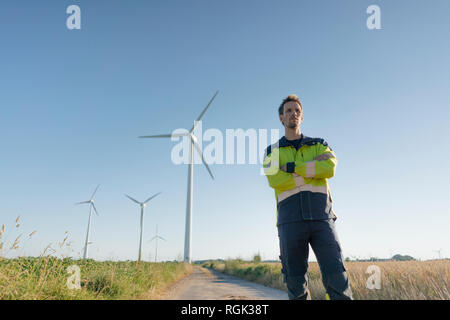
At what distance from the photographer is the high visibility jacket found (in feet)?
11.4

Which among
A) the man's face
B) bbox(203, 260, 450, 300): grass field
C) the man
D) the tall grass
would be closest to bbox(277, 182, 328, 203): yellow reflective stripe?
the man

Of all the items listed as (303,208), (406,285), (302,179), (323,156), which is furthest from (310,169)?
(406,285)

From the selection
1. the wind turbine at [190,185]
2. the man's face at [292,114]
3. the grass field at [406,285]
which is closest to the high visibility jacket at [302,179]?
the man's face at [292,114]

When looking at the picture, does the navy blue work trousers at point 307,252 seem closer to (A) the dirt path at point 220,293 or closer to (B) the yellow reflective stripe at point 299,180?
(B) the yellow reflective stripe at point 299,180

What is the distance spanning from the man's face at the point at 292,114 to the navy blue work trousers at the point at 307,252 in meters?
1.41

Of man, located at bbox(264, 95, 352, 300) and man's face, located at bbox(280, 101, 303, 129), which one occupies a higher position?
man's face, located at bbox(280, 101, 303, 129)

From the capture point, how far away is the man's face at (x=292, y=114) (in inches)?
157

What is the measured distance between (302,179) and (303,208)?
40 cm

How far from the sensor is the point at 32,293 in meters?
4.72

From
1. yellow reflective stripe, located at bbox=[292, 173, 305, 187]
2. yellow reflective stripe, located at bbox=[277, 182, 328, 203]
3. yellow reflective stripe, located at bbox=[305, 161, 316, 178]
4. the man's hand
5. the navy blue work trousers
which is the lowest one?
the navy blue work trousers

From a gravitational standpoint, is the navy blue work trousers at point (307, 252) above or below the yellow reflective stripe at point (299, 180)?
below

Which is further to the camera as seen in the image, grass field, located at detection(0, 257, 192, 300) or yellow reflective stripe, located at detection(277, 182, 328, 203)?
grass field, located at detection(0, 257, 192, 300)

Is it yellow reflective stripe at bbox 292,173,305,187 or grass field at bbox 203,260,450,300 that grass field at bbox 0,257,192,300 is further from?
grass field at bbox 203,260,450,300
